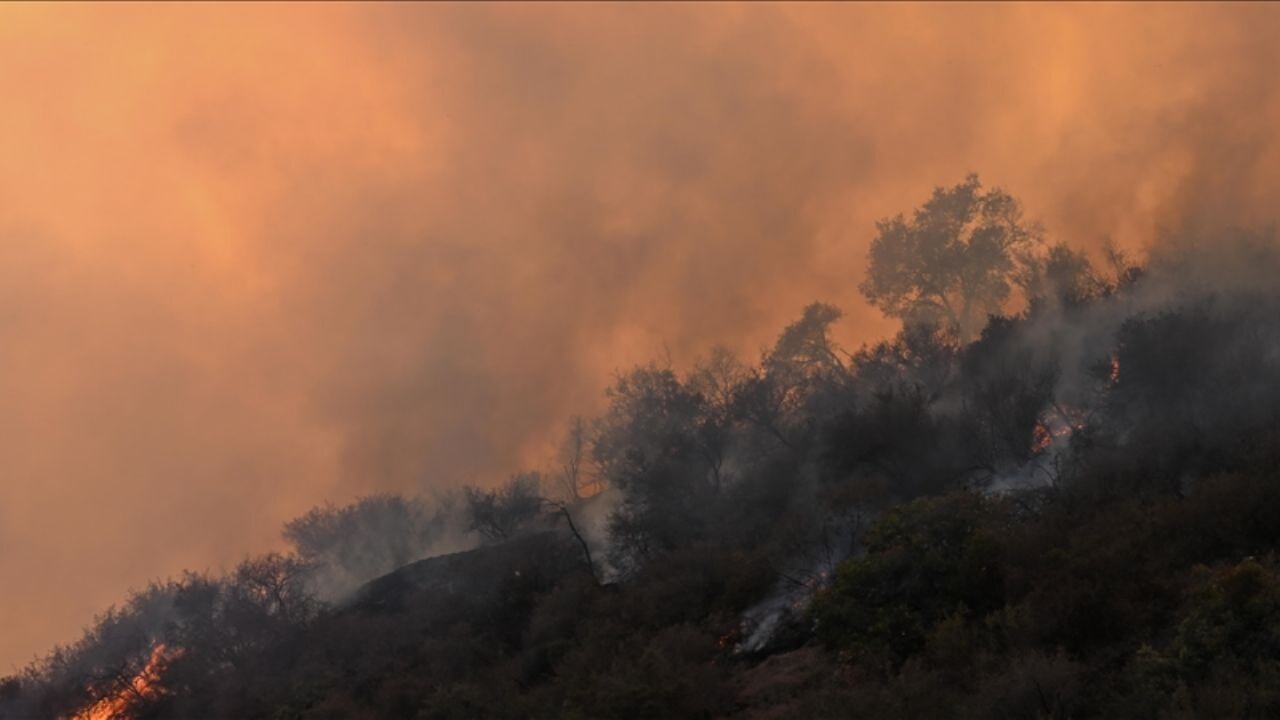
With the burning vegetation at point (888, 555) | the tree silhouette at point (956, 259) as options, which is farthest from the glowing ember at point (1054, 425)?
the tree silhouette at point (956, 259)

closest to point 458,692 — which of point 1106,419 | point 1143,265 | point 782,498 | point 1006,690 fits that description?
point 782,498

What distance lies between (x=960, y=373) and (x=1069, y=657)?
26.7 meters

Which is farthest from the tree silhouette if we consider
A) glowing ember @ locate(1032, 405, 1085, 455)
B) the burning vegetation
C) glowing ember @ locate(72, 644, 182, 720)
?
glowing ember @ locate(72, 644, 182, 720)

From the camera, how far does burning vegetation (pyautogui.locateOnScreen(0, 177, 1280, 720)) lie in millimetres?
24375

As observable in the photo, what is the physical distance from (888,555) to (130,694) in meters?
40.6

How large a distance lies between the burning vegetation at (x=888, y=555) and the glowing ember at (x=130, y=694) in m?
0.19

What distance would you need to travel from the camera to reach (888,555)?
29203mm

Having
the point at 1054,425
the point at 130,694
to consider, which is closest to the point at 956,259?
the point at 1054,425

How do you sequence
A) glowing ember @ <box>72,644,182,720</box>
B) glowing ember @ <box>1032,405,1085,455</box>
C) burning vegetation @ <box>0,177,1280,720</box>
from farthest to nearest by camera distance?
glowing ember @ <box>72,644,182,720</box> → glowing ember @ <box>1032,405,1085,455</box> → burning vegetation @ <box>0,177,1280,720</box>

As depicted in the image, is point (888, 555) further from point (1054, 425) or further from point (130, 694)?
point (130, 694)

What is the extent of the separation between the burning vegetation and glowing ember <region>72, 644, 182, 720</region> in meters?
0.19

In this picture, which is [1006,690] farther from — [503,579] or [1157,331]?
[503,579]

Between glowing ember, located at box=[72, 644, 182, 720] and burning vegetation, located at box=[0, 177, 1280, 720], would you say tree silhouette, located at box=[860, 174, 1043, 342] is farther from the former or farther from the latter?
glowing ember, located at box=[72, 644, 182, 720]

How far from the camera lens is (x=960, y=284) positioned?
6788cm
